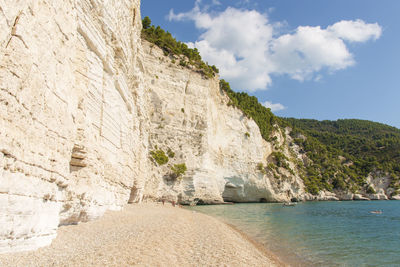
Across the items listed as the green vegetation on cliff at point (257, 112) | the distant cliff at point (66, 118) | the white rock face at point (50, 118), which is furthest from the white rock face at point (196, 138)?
the white rock face at point (50, 118)

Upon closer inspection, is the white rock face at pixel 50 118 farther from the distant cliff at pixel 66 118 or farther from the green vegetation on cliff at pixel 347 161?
the green vegetation on cliff at pixel 347 161

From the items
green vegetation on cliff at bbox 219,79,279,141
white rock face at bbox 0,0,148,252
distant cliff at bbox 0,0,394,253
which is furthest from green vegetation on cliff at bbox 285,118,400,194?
white rock face at bbox 0,0,148,252

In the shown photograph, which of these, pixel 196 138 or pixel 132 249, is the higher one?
pixel 196 138

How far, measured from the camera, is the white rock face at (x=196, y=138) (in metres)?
29.5

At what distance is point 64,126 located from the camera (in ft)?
19.4

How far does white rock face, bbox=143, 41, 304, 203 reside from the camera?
29.5 m

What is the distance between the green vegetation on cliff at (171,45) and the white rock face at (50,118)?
23.3m

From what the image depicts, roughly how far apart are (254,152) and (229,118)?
7.61m

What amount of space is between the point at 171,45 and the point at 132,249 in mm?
32442

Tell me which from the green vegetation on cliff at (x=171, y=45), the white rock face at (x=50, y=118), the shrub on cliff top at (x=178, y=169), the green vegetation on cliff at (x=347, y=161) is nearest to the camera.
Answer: the white rock face at (x=50, y=118)

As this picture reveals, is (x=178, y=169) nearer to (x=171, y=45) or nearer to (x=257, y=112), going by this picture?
(x=171, y=45)

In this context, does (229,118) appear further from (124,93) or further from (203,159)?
(124,93)

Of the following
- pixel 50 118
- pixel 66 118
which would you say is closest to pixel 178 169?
pixel 66 118

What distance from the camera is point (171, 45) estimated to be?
3488 centimetres
